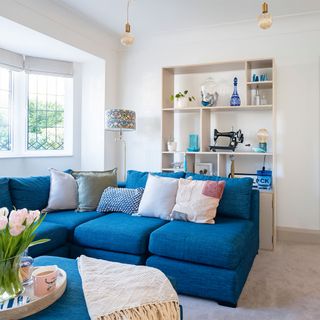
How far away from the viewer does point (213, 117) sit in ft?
13.8

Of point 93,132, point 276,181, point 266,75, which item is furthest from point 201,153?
point 93,132

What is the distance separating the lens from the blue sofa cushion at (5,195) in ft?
9.34

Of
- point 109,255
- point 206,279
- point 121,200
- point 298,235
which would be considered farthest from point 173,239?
point 298,235

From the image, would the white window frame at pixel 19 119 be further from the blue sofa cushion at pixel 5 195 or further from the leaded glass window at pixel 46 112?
the blue sofa cushion at pixel 5 195

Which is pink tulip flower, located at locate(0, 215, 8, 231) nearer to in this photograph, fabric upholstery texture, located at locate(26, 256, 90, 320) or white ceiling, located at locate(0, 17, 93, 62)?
fabric upholstery texture, located at locate(26, 256, 90, 320)

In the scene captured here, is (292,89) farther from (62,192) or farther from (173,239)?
(62,192)

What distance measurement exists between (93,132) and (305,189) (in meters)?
2.87

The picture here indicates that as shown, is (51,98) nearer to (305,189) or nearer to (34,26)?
(34,26)

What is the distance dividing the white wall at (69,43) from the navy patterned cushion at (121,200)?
53.8 inches

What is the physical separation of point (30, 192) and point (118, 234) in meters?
1.07

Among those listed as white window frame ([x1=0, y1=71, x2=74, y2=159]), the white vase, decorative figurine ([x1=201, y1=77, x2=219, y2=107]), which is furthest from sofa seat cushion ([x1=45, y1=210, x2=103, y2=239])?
decorative figurine ([x1=201, y1=77, x2=219, y2=107])

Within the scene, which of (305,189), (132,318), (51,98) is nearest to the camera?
(132,318)

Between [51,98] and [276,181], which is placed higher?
[51,98]

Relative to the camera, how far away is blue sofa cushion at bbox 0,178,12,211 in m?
2.85
